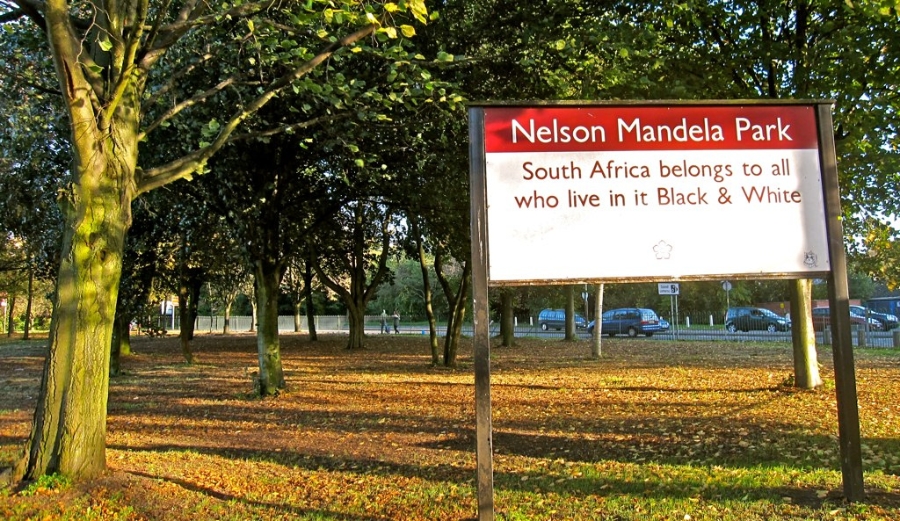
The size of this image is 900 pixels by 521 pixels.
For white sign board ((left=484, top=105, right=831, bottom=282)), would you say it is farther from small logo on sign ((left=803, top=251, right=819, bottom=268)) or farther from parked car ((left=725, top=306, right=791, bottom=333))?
parked car ((left=725, top=306, right=791, bottom=333))

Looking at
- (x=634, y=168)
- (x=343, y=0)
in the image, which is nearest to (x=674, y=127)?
(x=634, y=168)

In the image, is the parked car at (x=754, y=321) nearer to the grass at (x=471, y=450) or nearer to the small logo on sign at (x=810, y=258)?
the grass at (x=471, y=450)

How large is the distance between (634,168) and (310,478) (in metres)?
4.01

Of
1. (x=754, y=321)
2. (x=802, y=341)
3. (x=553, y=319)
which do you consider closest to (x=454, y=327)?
(x=802, y=341)

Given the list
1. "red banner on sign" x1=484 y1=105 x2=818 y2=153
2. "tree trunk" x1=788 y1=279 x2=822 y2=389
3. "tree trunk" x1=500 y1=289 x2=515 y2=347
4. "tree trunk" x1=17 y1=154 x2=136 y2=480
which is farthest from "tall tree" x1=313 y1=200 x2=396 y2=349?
"red banner on sign" x1=484 y1=105 x2=818 y2=153

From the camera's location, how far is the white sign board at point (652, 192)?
4492 mm

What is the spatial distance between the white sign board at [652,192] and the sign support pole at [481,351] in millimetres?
83

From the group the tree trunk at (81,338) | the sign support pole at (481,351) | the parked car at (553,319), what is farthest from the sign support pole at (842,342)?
the parked car at (553,319)

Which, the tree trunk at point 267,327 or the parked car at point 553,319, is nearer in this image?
the tree trunk at point 267,327

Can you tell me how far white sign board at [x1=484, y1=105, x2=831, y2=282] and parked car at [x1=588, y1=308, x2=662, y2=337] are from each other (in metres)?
33.2

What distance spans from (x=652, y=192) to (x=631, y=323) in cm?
3539

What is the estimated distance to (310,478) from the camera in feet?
20.0

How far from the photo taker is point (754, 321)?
36.7 meters

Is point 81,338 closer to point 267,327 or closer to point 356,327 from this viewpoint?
point 267,327
